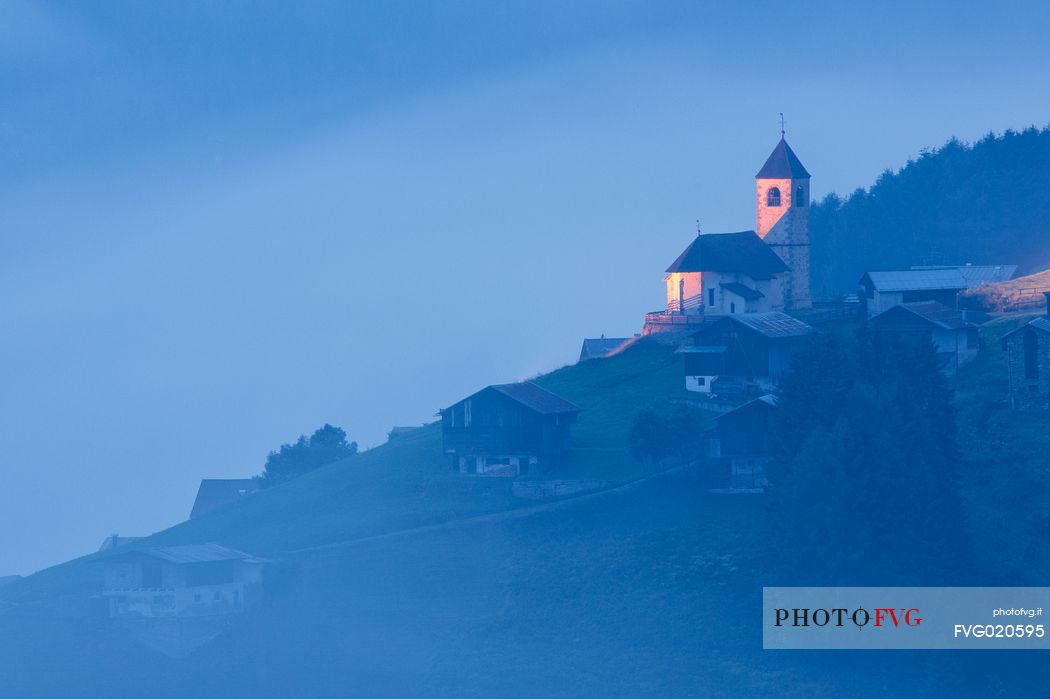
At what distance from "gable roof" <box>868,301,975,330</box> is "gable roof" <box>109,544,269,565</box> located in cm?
3150

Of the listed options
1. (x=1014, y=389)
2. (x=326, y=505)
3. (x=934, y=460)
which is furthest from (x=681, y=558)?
(x=326, y=505)

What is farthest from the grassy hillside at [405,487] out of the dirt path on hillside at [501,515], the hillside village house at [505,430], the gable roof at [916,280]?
the gable roof at [916,280]

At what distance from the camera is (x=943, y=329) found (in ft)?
271

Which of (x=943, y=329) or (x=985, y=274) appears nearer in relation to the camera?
(x=943, y=329)

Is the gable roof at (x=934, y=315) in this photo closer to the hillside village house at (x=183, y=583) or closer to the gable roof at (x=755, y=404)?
the gable roof at (x=755, y=404)

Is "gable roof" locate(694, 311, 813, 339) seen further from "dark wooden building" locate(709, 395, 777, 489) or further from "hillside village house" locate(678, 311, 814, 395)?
"dark wooden building" locate(709, 395, 777, 489)

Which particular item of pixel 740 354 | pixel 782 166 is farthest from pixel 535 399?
pixel 782 166

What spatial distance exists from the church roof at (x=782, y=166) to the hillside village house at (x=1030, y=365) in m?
33.5

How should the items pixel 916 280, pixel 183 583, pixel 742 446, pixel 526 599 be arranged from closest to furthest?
pixel 526 599 < pixel 742 446 < pixel 183 583 < pixel 916 280

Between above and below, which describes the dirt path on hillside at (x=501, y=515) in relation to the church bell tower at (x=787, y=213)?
below

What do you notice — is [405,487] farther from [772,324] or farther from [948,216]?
[948,216]

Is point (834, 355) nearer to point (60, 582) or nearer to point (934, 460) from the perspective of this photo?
point (934, 460)

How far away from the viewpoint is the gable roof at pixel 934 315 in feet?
272

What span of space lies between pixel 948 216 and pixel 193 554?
89466mm
